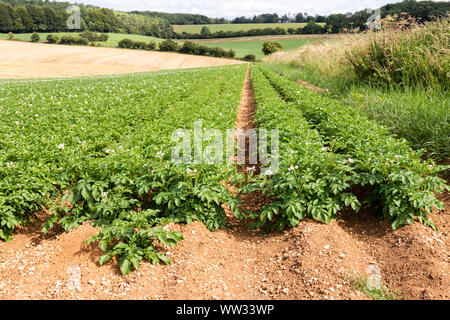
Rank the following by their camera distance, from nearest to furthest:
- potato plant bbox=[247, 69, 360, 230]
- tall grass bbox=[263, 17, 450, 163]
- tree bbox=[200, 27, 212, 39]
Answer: potato plant bbox=[247, 69, 360, 230] < tall grass bbox=[263, 17, 450, 163] < tree bbox=[200, 27, 212, 39]

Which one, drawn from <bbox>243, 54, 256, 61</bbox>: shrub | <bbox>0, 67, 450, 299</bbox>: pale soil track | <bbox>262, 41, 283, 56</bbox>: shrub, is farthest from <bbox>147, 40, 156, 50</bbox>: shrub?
<bbox>0, 67, 450, 299</bbox>: pale soil track

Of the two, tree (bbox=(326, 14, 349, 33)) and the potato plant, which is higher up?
tree (bbox=(326, 14, 349, 33))

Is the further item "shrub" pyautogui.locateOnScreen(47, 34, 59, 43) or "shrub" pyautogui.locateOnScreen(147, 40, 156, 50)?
"shrub" pyautogui.locateOnScreen(147, 40, 156, 50)

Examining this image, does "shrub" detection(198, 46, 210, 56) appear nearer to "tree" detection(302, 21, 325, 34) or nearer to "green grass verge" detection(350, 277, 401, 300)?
"tree" detection(302, 21, 325, 34)

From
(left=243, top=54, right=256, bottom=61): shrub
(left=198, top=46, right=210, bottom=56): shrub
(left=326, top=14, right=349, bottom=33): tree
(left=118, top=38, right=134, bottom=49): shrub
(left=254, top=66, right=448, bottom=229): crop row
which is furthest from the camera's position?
(left=198, top=46, right=210, bottom=56): shrub

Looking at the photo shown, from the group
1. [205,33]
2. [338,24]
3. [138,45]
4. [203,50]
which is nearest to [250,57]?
[203,50]

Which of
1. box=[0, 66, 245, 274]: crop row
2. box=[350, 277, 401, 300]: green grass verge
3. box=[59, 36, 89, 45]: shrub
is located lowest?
box=[350, 277, 401, 300]: green grass verge

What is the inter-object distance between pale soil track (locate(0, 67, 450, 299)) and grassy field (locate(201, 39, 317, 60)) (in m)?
65.4

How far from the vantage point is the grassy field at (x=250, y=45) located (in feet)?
224

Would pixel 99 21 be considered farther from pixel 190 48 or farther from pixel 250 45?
pixel 250 45

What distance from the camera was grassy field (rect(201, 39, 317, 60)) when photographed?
6825 cm

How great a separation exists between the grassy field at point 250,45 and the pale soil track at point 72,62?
758 inches

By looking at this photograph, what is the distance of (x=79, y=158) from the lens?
14.4ft

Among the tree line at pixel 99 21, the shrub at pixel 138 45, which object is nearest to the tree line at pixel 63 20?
the tree line at pixel 99 21
